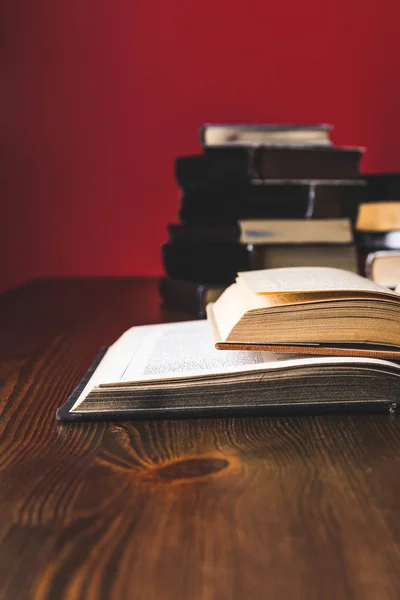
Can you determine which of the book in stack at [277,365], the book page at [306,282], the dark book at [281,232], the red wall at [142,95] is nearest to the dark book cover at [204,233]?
the dark book at [281,232]

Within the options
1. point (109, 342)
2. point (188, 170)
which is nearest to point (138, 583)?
point (109, 342)

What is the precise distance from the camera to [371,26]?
2.11m

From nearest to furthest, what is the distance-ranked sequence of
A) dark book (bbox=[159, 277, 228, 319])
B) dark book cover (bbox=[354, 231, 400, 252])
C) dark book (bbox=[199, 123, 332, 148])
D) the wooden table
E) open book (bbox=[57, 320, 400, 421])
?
1. the wooden table
2. open book (bbox=[57, 320, 400, 421])
3. dark book (bbox=[159, 277, 228, 319])
4. dark book cover (bbox=[354, 231, 400, 252])
5. dark book (bbox=[199, 123, 332, 148])

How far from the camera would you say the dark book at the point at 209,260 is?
3.74ft

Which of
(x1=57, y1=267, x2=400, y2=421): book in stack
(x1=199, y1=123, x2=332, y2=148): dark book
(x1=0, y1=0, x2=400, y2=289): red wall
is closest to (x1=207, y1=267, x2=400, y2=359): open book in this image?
(x1=57, y1=267, x2=400, y2=421): book in stack

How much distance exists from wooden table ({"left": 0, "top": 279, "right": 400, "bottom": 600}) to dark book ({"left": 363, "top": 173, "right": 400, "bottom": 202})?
44.3 inches

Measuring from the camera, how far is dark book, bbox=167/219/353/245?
1.14 meters

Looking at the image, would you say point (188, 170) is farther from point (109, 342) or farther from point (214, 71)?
point (214, 71)

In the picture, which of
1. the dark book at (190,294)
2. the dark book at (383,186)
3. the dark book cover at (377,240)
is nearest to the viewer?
the dark book at (190,294)

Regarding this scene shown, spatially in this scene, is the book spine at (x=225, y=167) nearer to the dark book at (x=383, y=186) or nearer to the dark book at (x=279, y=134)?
the dark book at (x=279, y=134)

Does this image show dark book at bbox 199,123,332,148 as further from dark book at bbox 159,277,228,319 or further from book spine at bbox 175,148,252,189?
dark book at bbox 159,277,228,319

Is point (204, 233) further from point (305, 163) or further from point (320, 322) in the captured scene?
point (320, 322)

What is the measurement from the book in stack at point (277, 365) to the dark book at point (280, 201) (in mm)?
549

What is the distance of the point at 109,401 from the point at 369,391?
22 centimetres
